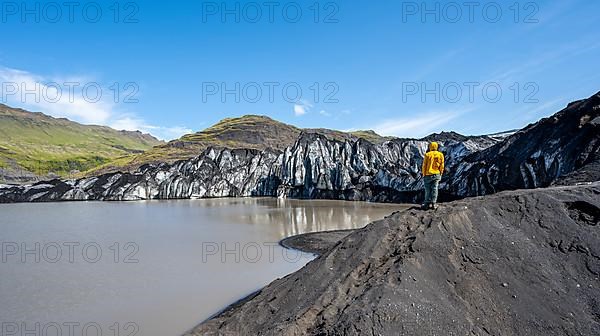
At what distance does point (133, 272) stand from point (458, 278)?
12.0 m

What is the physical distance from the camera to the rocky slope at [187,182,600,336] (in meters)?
6.07

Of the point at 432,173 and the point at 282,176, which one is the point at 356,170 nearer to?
the point at 282,176

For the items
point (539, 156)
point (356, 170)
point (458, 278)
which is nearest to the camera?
point (458, 278)

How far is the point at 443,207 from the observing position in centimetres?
897

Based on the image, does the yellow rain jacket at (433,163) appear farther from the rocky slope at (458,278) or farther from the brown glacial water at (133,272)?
the brown glacial water at (133,272)

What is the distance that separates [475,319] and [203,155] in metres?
64.9

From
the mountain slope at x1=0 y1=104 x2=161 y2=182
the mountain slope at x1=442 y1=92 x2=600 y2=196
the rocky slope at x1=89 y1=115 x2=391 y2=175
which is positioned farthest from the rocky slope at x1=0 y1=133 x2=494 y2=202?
the mountain slope at x1=0 y1=104 x2=161 y2=182

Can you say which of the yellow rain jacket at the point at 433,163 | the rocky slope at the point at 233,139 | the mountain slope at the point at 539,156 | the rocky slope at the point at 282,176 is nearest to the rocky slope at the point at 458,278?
the yellow rain jacket at the point at 433,163

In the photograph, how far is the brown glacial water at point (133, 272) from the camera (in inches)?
375

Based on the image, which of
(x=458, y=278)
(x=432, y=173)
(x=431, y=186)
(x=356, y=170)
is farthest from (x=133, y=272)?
(x=356, y=170)

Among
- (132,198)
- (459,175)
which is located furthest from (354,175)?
(132,198)

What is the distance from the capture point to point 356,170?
53.5m

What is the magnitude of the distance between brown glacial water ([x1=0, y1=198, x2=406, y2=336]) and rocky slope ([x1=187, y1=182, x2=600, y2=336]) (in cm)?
265

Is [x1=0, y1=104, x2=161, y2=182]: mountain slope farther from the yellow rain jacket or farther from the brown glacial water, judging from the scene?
the yellow rain jacket
